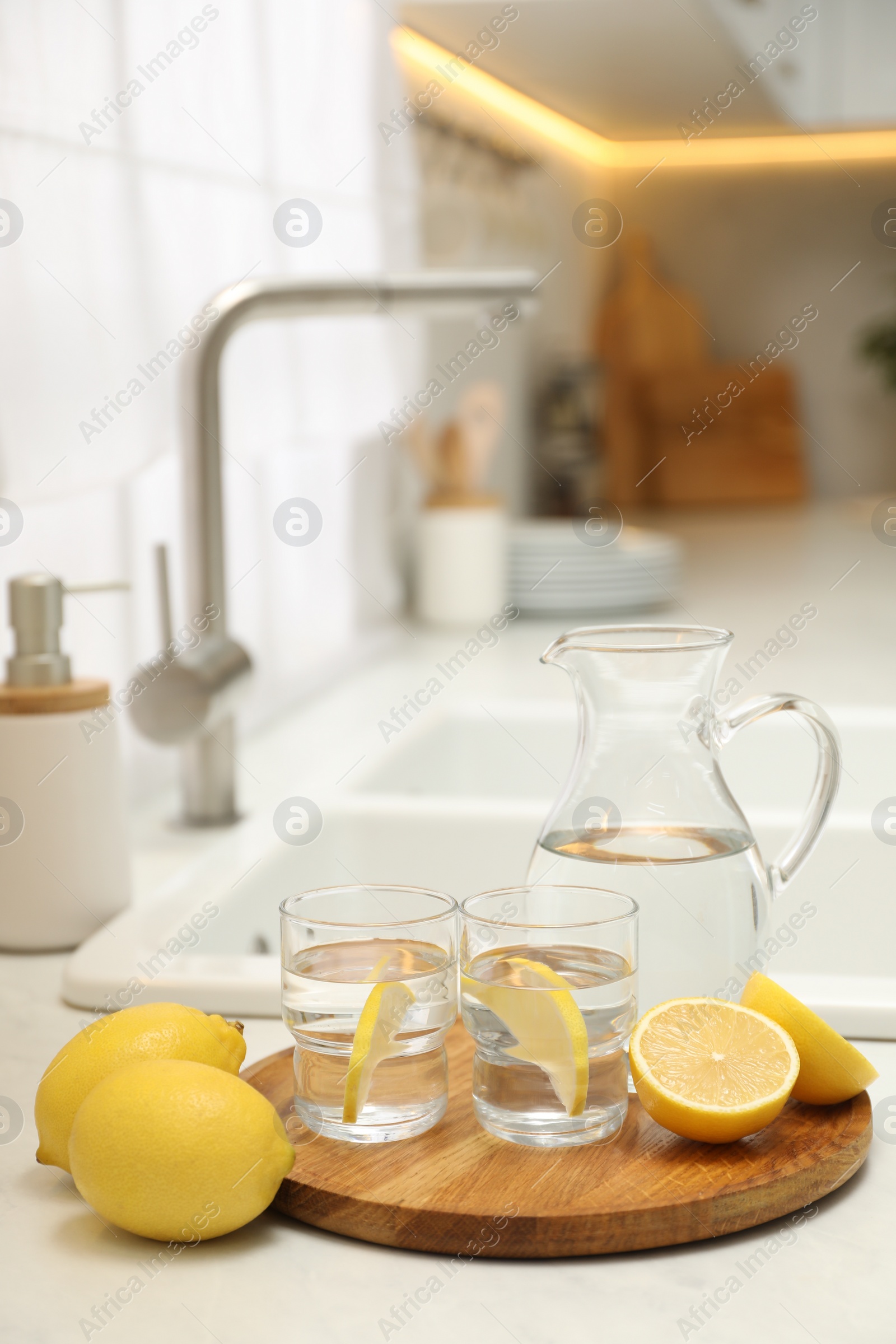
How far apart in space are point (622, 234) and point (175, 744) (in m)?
3.32

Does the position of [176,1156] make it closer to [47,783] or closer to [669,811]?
[669,811]

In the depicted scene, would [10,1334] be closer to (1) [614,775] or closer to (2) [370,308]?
(1) [614,775]

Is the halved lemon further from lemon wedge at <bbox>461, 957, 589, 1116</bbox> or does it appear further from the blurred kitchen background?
the blurred kitchen background

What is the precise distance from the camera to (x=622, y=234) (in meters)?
3.88

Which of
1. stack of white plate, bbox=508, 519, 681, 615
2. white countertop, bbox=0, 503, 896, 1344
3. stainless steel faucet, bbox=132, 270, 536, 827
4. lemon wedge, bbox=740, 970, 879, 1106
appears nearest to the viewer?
white countertop, bbox=0, 503, 896, 1344

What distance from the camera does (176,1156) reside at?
→ 0.44m

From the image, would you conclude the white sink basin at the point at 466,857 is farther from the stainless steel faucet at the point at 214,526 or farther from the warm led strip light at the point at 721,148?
the warm led strip light at the point at 721,148

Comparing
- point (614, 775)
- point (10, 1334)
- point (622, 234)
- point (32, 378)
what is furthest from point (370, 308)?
point (622, 234)

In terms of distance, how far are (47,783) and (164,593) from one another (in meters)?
0.18

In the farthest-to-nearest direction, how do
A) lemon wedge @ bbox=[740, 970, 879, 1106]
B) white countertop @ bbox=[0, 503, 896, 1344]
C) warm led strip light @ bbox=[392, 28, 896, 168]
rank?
1. warm led strip light @ bbox=[392, 28, 896, 168]
2. lemon wedge @ bbox=[740, 970, 879, 1106]
3. white countertop @ bbox=[0, 503, 896, 1344]

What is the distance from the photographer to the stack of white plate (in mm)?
1854

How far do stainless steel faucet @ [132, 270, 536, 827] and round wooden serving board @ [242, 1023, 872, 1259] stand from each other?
1.31ft

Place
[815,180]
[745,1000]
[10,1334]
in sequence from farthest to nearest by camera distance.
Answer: [815,180] → [745,1000] → [10,1334]

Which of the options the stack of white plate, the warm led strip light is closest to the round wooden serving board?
the stack of white plate
